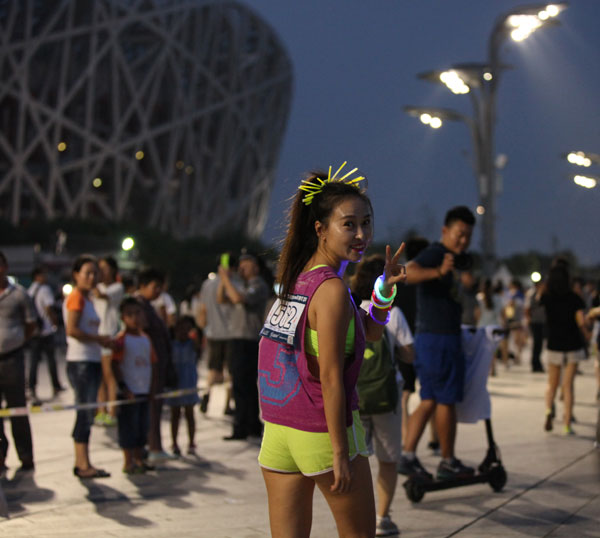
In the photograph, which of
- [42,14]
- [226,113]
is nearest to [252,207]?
[226,113]

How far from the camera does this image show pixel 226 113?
72.9 meters

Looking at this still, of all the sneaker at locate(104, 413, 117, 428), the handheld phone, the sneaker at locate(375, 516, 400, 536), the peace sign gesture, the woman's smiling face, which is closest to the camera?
the woman's smiling face

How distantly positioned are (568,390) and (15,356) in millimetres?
5513

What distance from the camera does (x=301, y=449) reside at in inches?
125

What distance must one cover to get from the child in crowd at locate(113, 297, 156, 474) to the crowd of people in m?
0.01

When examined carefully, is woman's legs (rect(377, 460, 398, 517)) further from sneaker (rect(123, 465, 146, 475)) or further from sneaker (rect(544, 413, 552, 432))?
sneaker (rect(544, 413, 552, 432))

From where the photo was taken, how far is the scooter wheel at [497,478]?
6695 millimetres

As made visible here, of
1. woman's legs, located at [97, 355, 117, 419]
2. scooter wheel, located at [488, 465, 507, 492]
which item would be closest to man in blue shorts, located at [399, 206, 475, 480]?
scooter wheel, located at [488, 465, 507, 492]

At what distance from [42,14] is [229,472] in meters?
58.0

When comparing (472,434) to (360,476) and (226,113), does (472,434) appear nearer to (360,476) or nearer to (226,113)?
(360,476)

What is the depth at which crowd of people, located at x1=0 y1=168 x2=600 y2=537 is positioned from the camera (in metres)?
3.18

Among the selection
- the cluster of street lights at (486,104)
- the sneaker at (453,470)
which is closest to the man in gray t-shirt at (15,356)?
the sneaker at (453,470)

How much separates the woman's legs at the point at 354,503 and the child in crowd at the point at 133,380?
4.58 metres

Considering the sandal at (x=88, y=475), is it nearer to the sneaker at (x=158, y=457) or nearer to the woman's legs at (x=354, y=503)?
the sneaker at (x=158, y=457)
